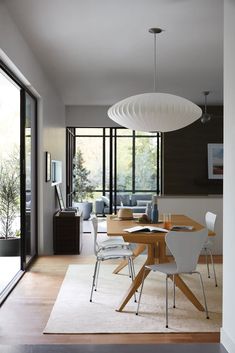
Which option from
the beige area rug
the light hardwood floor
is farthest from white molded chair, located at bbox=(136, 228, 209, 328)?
the light hardwood floor

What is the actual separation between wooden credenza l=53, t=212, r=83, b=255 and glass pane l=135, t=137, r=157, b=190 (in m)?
3.43

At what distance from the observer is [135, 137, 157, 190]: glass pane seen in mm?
10211

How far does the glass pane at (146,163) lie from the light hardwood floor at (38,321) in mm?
5153

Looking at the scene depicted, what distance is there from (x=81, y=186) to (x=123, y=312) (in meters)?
7.28

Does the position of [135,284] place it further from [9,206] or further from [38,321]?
[9,206]

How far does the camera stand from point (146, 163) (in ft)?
33.6

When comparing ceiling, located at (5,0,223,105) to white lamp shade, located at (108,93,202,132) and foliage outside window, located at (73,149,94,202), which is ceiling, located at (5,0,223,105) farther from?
foliage outside window, located at (73,149,94,202)

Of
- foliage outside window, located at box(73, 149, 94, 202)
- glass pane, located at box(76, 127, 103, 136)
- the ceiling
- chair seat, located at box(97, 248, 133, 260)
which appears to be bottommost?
chair seat, located at box(97, 248, 133, 260)

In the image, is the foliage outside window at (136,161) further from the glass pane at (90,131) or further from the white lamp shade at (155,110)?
the white lamp shade at (155,110)

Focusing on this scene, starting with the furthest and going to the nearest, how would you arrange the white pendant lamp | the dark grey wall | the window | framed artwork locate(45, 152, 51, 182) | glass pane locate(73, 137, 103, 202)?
glass pane locate(73, 137, 103, 202) < the window < the dark grey wall < framed artwork locate(45, 152, 51, 182) < the white pendant lamp

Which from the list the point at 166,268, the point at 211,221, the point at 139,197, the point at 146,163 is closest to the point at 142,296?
the point at 166,268

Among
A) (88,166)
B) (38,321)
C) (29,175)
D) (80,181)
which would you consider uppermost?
(88,166)

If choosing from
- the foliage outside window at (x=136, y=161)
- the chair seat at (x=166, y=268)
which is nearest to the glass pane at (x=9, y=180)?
the chair seat at (x=166, y=268)

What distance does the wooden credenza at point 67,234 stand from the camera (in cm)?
707
